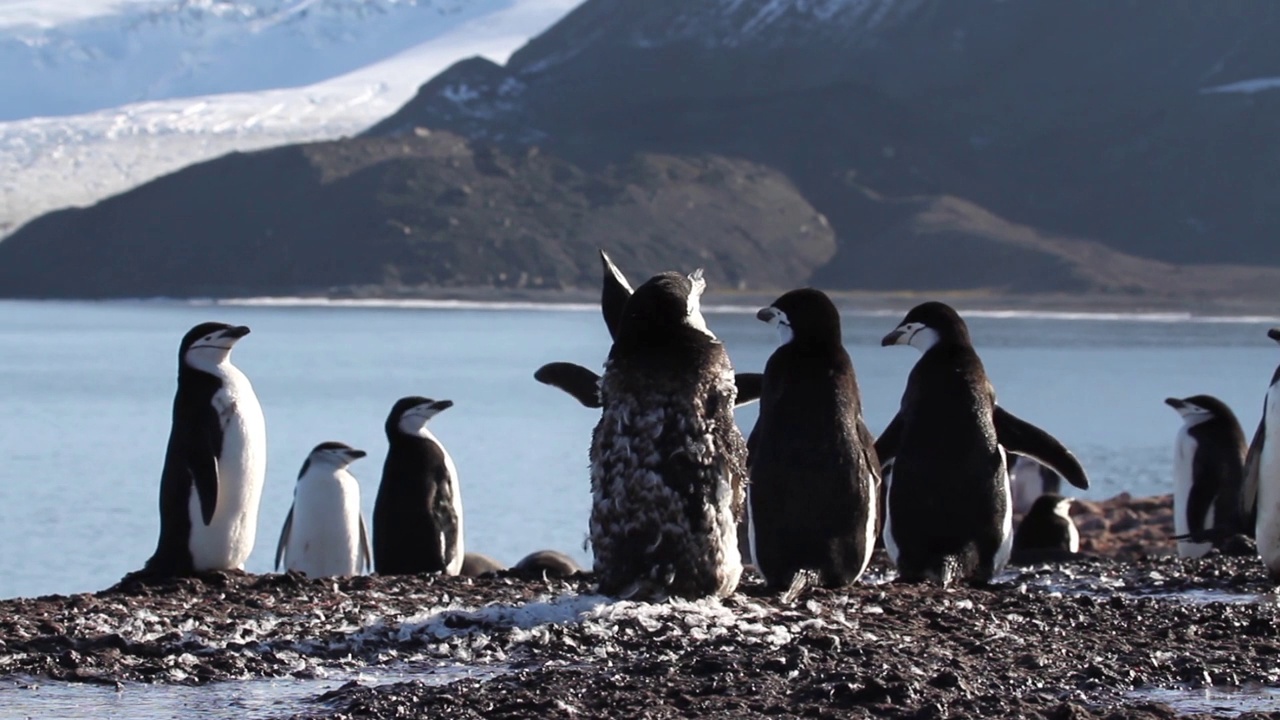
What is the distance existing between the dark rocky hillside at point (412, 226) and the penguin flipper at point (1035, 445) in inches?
4272

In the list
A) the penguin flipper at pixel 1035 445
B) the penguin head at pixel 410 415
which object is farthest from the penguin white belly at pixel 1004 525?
the penguin head at pixel 410 415

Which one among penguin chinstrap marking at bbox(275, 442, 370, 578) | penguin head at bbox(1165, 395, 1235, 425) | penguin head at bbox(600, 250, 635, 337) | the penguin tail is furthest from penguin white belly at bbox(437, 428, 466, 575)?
penguin head at bbox(1165, 395, 1235, 425)

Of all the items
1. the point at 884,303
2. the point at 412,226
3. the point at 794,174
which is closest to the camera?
the point at 884,303

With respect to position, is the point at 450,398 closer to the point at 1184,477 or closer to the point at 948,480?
the point at 1184,477

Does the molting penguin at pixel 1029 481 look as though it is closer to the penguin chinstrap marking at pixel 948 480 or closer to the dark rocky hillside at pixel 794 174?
the penguin chinstrap marking at pixel 948 480

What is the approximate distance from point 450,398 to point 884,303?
240 ft

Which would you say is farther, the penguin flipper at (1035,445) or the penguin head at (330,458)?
the penguin head at (330,458)

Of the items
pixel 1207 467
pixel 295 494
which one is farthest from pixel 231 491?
pixel 1207 467

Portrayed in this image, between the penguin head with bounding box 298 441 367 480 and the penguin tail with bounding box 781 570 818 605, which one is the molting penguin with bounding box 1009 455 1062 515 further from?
the penguin tail with bounding box 781 570 818 605

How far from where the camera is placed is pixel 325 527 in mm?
11086

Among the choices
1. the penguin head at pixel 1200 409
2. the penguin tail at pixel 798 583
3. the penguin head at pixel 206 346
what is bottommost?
the penguin tail at pixel 798 583

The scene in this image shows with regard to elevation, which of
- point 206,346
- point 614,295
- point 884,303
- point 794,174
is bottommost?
point 206,346

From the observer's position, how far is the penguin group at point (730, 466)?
6.34 metres

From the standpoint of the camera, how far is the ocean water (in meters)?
20.8
